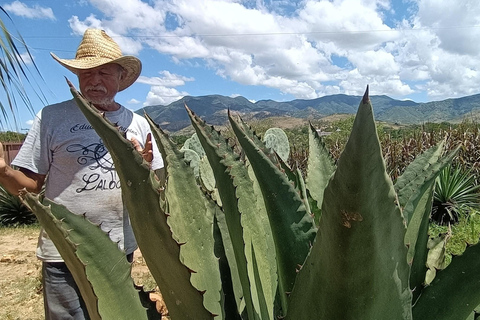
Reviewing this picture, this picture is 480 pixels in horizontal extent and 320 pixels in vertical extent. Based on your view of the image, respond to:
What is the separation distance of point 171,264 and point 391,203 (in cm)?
33

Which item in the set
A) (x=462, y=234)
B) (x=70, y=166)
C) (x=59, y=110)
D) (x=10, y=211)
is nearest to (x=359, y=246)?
(x=70, y=166)

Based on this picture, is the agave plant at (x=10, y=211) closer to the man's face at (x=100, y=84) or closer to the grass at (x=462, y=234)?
the man's face at (x=100, y=84)

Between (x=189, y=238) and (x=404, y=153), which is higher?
(x=189, y=238)

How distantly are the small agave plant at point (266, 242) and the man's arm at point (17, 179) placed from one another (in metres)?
1.09

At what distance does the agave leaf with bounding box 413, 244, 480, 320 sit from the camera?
60 cm

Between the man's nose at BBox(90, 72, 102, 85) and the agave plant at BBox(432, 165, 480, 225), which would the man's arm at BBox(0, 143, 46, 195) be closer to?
the man's nose at BBox(90, 72, 102, 85)

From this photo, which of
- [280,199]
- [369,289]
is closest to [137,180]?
[280,199]

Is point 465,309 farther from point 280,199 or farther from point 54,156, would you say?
point 54,156

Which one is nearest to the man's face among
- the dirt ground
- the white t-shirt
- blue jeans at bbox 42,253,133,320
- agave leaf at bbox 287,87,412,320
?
the white t-shirt

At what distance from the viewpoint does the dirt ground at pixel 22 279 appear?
3671mm

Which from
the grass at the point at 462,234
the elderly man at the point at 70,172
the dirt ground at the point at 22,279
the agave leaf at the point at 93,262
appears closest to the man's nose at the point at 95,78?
the elderly man at the point at 70,172

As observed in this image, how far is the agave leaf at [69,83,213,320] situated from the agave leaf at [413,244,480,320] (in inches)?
13.5

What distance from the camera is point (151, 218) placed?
59 centimetres

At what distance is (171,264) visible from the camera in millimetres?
592
